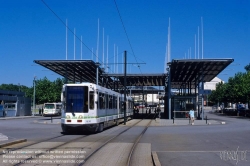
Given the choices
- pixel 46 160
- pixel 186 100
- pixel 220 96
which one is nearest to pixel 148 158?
pixel 46 160

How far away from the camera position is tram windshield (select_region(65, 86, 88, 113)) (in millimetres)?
24672

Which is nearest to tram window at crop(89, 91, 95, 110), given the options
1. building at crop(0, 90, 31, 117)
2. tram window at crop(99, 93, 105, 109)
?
tram window at crop(99, 93, 105, 109)

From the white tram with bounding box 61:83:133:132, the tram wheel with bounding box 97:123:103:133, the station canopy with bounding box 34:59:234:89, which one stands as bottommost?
the tram wheel with bounding box 97:123:103:133

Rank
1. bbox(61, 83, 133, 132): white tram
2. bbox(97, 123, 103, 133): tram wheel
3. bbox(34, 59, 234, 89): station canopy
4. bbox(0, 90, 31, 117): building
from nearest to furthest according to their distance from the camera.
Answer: bbox(61, 83, 133, 132): white tram < bbox(97, 123, 103, 133): tram wheel < bbox(34, 59, 234, 89): station canopy < bbox(0, 90, 31, 117): building

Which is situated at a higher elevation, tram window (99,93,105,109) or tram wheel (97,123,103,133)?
tram window (99,93,105,109)

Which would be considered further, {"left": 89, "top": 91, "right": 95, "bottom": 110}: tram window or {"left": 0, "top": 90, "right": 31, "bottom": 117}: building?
{"left": 0, "top": 90, "right": 31, "bottom": 117}: building

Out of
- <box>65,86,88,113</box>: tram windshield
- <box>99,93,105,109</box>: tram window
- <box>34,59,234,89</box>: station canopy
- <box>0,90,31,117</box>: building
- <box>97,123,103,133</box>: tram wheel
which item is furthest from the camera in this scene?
<box>0,90,31,117</box>: building

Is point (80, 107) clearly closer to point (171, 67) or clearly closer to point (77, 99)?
point (77, 99)

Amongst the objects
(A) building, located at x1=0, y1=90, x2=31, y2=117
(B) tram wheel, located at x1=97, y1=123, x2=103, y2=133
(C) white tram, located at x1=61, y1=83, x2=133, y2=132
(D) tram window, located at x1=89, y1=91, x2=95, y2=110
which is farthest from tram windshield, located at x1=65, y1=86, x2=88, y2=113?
(A) building, located at x1=0, y1=90, x2=31, y2=117

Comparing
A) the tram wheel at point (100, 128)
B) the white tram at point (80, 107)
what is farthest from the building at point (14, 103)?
the white tram at point (80, 107)

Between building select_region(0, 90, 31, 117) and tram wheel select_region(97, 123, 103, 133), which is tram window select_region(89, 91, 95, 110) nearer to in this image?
tram wheel select_region(97, 123, 103, 133)

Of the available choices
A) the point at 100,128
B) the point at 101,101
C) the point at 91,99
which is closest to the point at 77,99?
the point at 91,99

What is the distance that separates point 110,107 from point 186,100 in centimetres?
1734

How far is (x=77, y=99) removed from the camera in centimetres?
2470
